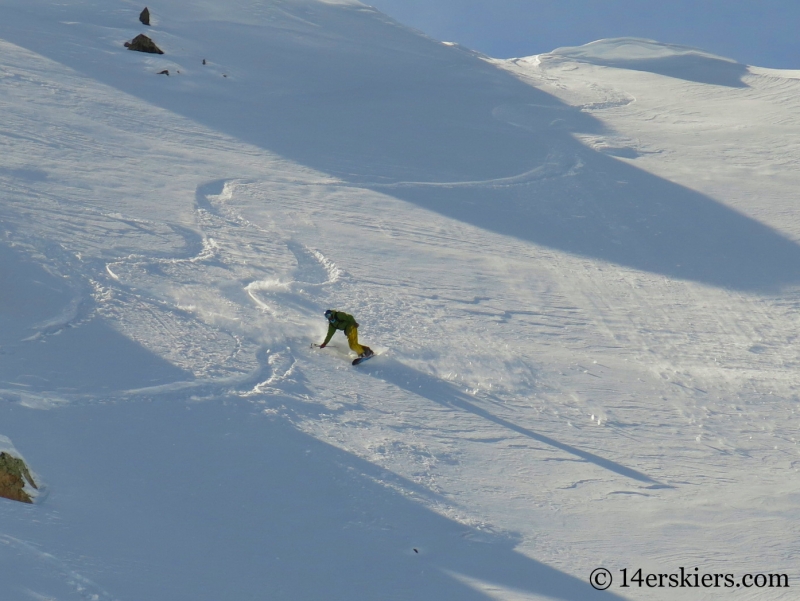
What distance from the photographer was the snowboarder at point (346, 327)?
9.36 m

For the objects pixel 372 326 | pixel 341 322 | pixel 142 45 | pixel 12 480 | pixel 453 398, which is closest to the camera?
pixel 12 480

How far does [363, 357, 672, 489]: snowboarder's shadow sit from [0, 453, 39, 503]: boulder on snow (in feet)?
13.4

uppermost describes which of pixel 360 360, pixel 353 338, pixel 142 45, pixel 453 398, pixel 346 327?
pixel 142 45

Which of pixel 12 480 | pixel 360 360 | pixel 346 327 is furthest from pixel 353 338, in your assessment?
pixel 12 480

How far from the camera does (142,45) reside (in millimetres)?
18938

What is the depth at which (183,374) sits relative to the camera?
8531 mm

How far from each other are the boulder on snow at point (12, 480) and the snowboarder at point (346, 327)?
393 centimetres

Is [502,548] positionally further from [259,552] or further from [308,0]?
[308,0]

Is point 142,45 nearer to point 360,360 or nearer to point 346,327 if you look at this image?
point 346,327

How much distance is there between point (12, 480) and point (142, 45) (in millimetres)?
14903

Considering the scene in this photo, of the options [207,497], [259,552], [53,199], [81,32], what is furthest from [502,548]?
[81,32]

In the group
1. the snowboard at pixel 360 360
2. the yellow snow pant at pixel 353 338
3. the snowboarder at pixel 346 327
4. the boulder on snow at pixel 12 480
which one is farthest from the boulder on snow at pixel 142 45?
the boulder on snow at pixel 12 480

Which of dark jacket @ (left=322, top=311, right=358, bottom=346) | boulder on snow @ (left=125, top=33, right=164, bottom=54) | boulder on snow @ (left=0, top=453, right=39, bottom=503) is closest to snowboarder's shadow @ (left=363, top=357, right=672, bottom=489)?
dark jacket @ (left=322, top=311, right=358, bottom=346)

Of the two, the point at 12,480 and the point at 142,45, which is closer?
the point at 12,480
